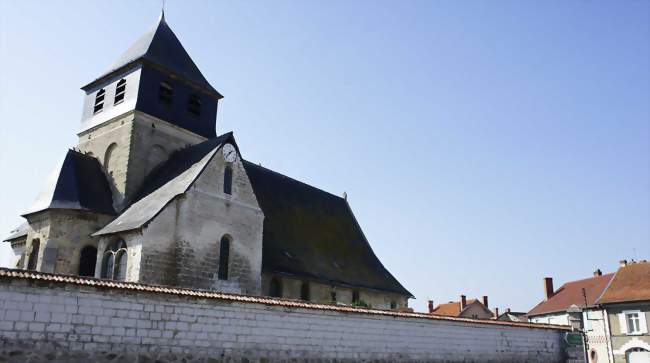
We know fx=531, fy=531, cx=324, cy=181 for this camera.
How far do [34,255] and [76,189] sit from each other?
2.47 m

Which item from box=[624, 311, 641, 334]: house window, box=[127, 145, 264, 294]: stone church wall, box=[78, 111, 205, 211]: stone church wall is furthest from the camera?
box=[624, 311, 641, 334]: house window

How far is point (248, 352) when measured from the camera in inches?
398

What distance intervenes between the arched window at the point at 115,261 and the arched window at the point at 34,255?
2923 millimetres

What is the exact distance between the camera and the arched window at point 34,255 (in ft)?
56.1

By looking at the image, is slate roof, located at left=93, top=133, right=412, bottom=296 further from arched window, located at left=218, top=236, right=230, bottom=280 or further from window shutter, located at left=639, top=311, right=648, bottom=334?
window shutter, located at left=639, top=311, right=648, bottom=334

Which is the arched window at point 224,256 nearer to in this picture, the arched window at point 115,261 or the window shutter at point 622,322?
the arched window at point 115,261

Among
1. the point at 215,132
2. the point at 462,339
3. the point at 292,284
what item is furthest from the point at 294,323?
the point at 215,132

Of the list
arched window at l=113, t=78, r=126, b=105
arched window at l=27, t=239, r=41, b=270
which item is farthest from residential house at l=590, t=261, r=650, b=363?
arched window at l=27, t=239, r=41, b=270

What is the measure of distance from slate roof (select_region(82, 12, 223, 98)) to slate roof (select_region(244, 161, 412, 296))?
460 centimetres

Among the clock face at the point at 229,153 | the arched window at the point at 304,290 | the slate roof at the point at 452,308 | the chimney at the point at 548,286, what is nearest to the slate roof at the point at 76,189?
the clock face at the point at 229,153

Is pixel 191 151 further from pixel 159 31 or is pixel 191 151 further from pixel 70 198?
pixel 159 31

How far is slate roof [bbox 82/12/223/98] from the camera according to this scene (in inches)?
820

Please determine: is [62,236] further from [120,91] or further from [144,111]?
[120,91]

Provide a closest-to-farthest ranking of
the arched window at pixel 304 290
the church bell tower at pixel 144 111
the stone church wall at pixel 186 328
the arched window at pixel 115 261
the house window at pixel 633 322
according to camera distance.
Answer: the stone church wall at pixel 186 328 < the arched window at pixel 115 261 < the church bell tower at pixel 144 111 < the arched window at pixel 304 290 < the house window at pixel 633 322
